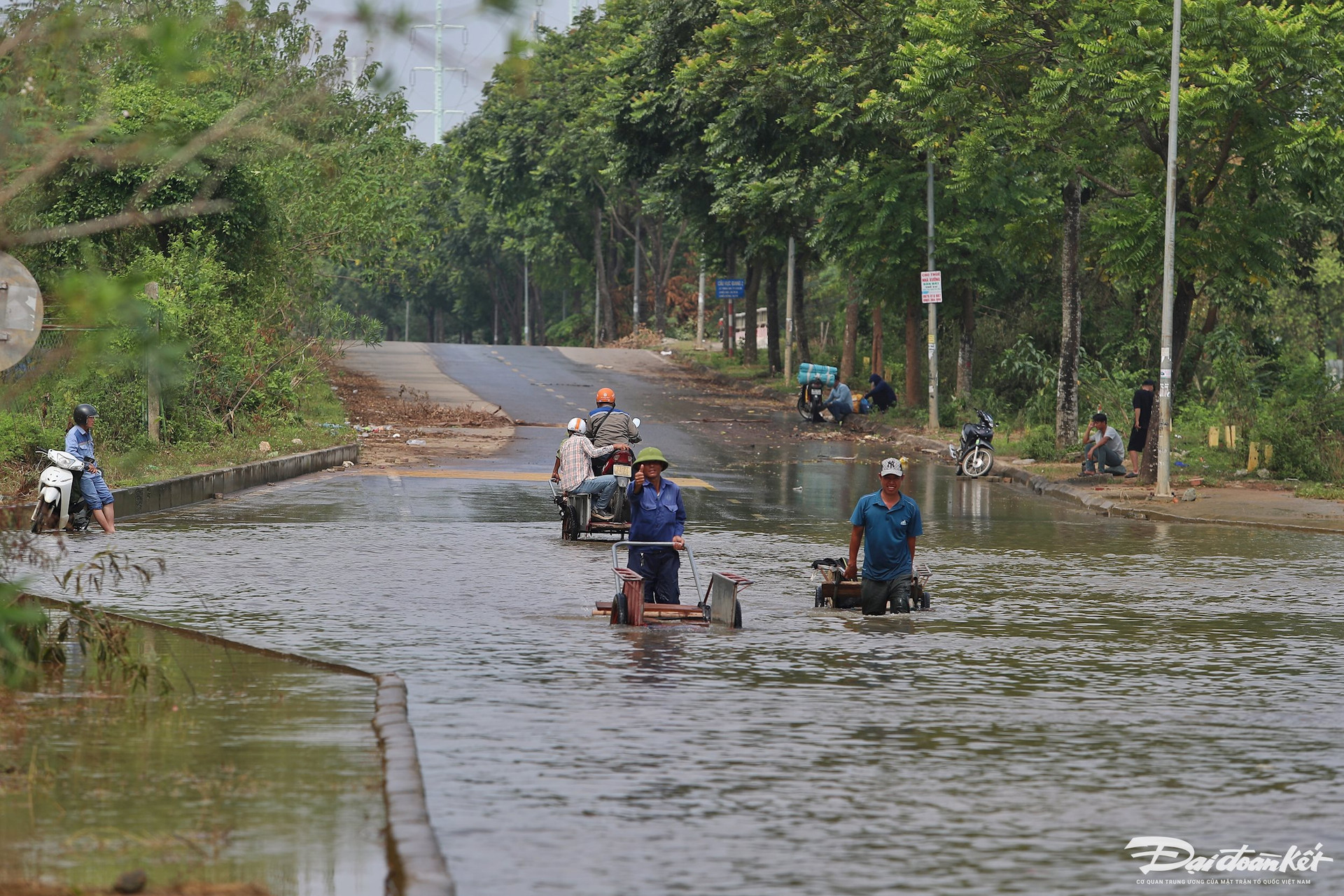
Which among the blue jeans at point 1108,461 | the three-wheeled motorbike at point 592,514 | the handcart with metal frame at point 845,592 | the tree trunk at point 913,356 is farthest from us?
the tree trunk at point 913,356

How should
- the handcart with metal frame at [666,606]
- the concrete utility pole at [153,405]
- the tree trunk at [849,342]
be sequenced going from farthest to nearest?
the tree trunk at [849,342] < the concrete utility pole at [153,405] < the handcart with metal frame at [666,606]

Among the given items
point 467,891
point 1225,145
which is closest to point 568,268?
point 1225,145

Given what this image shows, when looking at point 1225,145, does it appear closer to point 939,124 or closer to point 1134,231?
point 1134,231

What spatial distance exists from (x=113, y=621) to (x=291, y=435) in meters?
19.5

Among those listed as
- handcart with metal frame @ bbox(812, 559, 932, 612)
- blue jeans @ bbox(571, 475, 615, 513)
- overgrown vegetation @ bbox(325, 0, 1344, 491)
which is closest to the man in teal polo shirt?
handcart with metal frame @ bbox(812, 559, 932, 612)

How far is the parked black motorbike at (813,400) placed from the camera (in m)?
42.8

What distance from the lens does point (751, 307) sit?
61.0 metres

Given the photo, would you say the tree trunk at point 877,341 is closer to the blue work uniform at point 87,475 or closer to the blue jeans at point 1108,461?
the blue jeans at point 1108,461

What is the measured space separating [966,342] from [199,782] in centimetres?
3548

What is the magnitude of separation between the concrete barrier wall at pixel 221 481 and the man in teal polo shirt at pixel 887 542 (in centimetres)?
1073

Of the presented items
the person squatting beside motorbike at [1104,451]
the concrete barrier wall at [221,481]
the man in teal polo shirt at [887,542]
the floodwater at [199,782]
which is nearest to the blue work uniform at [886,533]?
the man in teal polo shirt at [887,542]

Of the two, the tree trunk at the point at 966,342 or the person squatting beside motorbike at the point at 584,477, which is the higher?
the tree trunk at the point at 966,342

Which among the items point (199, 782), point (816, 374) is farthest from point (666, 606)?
point (816, 374)

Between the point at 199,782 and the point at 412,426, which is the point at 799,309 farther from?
the point at 199,782
